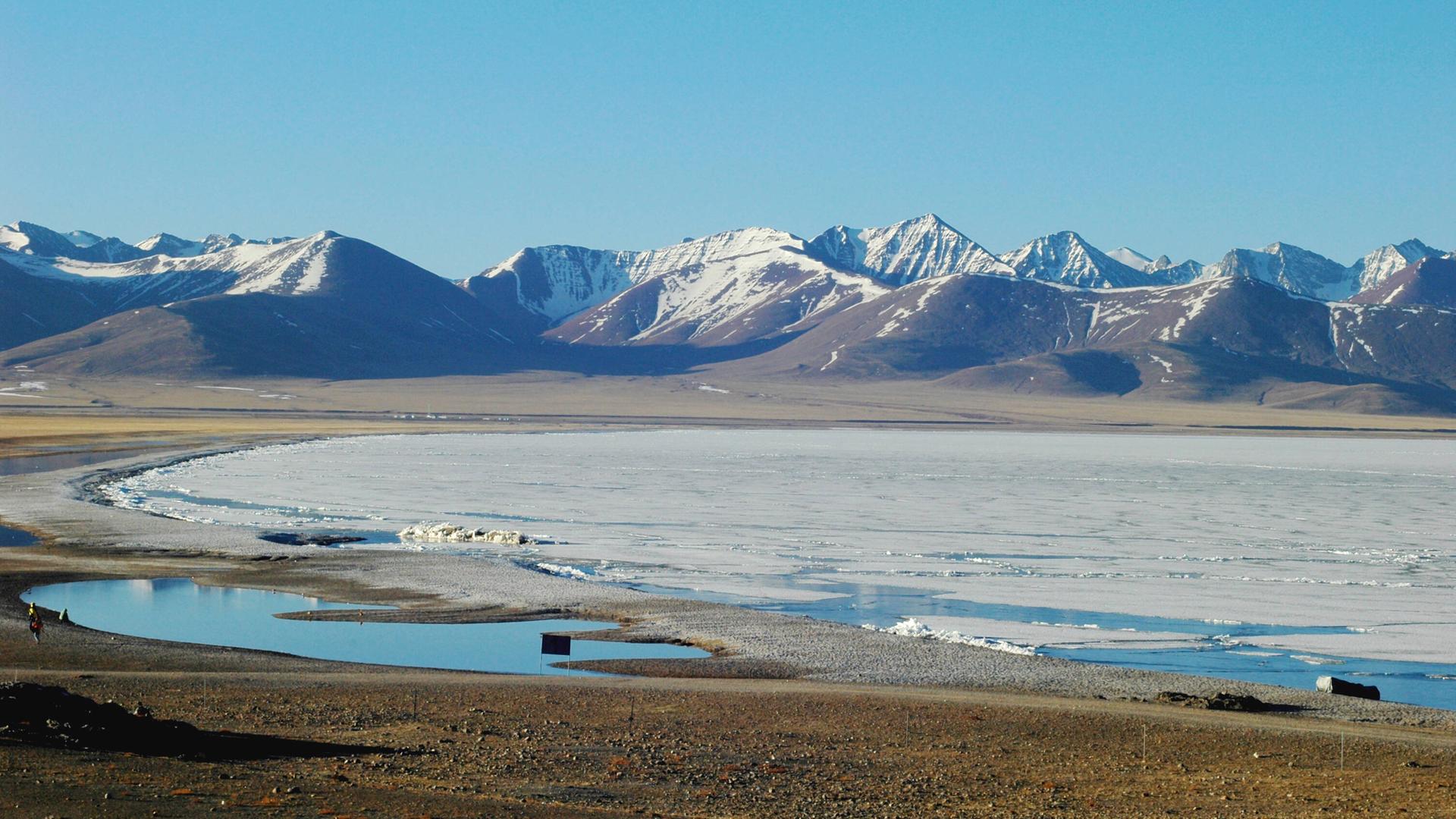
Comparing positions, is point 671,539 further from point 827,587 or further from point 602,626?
point 602,626

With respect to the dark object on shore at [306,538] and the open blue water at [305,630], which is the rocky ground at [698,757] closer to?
the open blue water at [305,630]

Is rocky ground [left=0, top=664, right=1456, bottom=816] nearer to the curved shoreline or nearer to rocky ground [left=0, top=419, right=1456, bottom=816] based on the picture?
rocky ground [left=0, top=419, right=1456, bottom=816]

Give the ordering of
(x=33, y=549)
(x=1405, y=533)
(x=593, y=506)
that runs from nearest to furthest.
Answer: (x=33, y=549)
(x=1405, y=533)
(x=593, y=506)

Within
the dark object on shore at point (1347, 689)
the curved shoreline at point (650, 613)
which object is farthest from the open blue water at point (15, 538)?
the dark object on shore at point (1347, 689)

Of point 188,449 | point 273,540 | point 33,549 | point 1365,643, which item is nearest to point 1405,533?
point 1365,643

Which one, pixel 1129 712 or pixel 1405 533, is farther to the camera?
pixel 1405 533

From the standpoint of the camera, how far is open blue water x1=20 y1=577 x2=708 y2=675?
2536 centimetres

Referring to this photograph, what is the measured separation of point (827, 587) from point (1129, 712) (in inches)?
545

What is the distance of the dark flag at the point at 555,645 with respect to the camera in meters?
25.0

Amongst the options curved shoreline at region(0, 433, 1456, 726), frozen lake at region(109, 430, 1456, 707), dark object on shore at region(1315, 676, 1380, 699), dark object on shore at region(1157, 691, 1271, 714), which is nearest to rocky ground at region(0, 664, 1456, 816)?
dark object on shore at region(1157, 691, 1271, 714)

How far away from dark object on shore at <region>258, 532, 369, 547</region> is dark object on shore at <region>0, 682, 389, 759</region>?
2469cm

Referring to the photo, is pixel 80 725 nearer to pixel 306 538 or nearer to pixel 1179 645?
pixel 1179 645

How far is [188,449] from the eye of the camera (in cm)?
9212

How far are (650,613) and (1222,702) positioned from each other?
1255cm
